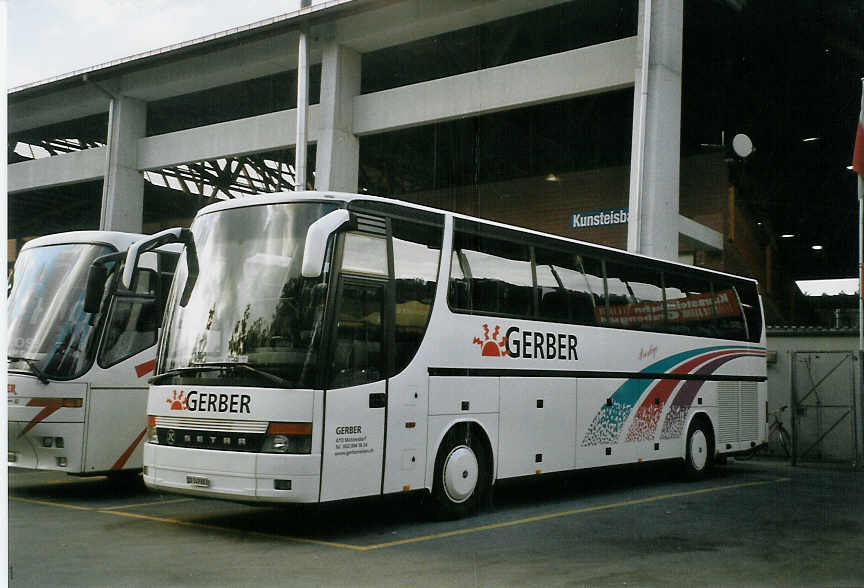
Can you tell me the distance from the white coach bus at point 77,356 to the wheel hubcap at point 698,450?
8.17m

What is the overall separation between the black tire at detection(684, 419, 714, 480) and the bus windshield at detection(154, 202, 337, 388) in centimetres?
808

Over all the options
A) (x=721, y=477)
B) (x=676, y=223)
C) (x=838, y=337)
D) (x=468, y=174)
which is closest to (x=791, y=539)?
(x=721, y=477)

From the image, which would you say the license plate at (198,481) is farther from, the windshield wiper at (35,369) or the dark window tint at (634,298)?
the dark window tint at (634,298)

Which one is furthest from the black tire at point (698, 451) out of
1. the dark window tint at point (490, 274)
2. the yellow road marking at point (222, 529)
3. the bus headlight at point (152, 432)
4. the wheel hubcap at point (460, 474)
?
the bus headlight at point (152, 432)

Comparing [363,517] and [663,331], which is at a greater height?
[663,331]

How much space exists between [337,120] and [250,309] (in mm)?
12867

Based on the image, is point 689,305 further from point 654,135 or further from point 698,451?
point 654,135

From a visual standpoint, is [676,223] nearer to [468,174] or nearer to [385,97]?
[385,97]

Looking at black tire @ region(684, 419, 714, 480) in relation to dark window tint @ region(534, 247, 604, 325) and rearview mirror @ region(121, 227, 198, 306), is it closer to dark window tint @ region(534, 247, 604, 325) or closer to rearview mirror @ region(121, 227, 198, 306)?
dark window tint @ region(534, 247, 604, 325)

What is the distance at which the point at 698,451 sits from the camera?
15.1 m

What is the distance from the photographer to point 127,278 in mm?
9234

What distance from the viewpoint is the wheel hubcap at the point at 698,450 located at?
48.9 ft

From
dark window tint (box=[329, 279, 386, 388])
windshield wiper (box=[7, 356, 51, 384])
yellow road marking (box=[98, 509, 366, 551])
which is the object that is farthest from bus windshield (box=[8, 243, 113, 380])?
dark window tint (box=[329, 279, 386, 388])

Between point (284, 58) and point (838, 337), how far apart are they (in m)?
12.6
